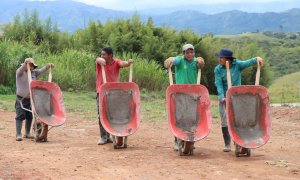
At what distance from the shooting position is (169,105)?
780 centimetres

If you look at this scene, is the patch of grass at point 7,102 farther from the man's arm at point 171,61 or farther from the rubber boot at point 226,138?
the rubber boot at point 226,138

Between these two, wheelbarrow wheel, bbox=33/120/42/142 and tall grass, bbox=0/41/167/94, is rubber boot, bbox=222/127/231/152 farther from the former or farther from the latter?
tall grass, bbox=0/41/167/94

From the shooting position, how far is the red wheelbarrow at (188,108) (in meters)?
7.71

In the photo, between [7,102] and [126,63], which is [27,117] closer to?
[126,63]

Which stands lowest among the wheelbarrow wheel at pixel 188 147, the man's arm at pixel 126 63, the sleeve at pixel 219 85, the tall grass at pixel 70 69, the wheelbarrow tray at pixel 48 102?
the tall grass at pixel 70 69

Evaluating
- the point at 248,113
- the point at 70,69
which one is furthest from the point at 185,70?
the point at 70,69

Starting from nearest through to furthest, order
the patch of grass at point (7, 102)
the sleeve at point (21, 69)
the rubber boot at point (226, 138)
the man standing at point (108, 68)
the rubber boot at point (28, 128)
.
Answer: the rubber boot at point (226, 138) < the man standing at point (108, 68) < the sleeve at point (21, 69) < the rubber boot at point (28, 128) < the patch of grass at point (7, 102)

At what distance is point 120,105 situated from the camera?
8.44m

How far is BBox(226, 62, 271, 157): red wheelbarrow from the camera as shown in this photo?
24.5 ft

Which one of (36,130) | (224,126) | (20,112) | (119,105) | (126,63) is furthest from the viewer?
(20,112)

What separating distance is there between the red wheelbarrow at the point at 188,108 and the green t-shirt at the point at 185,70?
126 millimetres

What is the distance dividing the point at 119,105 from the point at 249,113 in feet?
6.74

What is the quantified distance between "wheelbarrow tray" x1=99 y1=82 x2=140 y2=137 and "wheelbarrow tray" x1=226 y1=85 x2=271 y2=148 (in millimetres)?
1537

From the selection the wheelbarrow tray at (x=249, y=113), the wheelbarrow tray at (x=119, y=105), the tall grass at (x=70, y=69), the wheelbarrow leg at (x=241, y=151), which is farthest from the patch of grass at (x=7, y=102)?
the wheelbarrow leg at (x=241, y=151)
